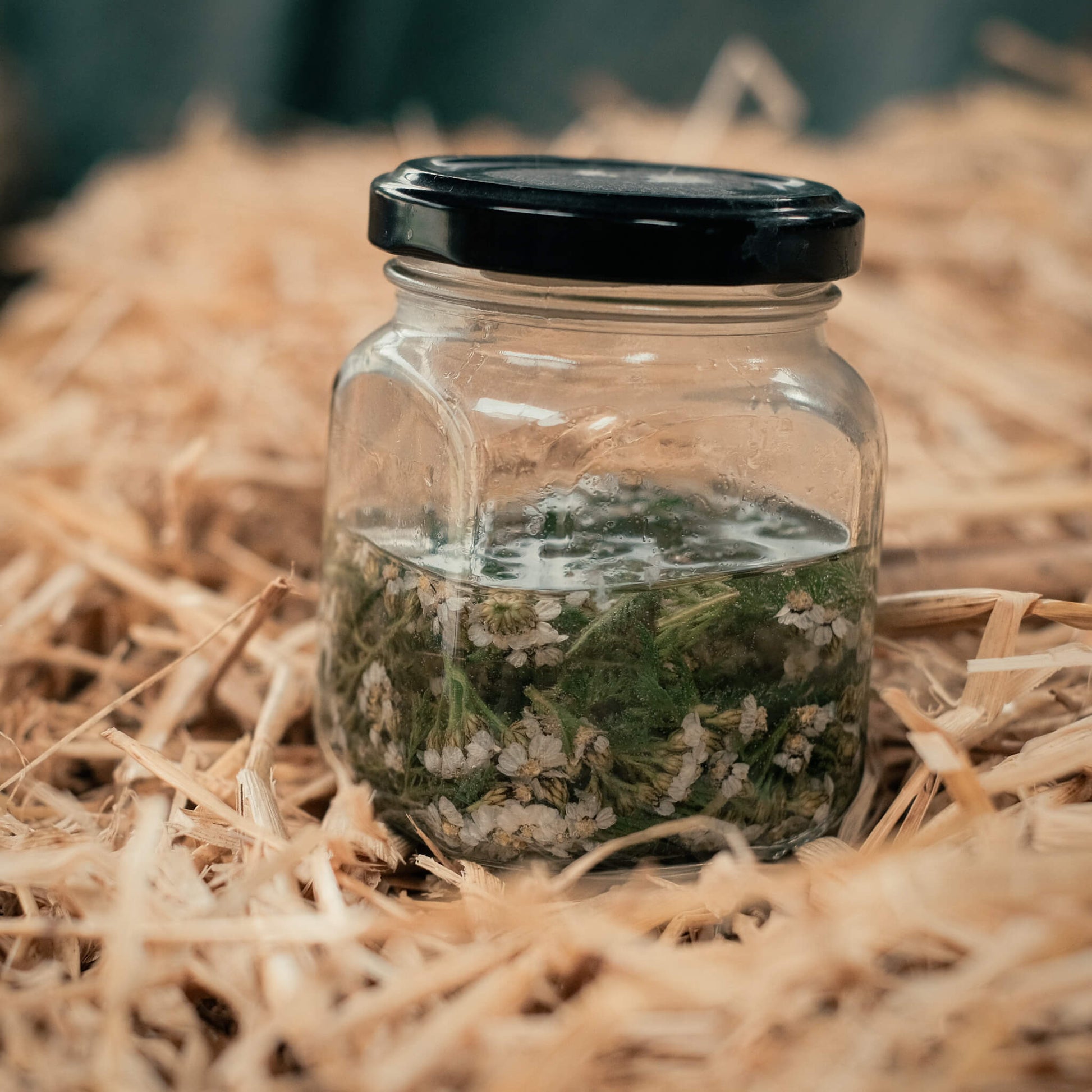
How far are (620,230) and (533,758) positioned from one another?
0.34 metres

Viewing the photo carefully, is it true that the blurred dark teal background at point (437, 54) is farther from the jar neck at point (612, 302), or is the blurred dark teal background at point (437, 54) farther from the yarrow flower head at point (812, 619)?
the yarrow flower head at point (812, 619)

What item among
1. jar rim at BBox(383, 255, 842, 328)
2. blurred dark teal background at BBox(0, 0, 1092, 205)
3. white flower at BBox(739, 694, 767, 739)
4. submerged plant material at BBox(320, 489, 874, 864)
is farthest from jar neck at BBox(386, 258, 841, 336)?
blurred dark teal background at BBox(0, 0, 1092, 205)

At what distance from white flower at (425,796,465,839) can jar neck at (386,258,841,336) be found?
0.33 m

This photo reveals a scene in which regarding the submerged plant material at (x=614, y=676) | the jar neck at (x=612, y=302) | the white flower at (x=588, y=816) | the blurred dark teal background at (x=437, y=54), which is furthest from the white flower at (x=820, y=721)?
the blurred dark teal background at (x=437, y=54)

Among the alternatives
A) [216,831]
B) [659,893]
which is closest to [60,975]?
[216,831]

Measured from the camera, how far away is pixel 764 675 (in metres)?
0.81

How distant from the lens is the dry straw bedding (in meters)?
0.59

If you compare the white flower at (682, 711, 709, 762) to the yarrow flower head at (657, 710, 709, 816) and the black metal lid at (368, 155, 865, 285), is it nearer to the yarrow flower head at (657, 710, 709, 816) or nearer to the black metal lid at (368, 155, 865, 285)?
the yarrow flower head at (657, 710, 709, 816)

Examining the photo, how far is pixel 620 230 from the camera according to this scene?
725 mm

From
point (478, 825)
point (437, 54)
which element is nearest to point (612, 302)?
point (478, 825)

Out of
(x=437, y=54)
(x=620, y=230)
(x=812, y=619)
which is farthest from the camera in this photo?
(x=437, y=54)

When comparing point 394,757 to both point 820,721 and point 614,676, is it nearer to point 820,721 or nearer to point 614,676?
point 614,676

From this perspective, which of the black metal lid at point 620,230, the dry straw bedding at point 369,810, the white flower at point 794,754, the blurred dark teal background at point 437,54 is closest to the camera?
the dry straw bedding at point 369,810

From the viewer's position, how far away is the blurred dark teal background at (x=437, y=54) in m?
3.82
